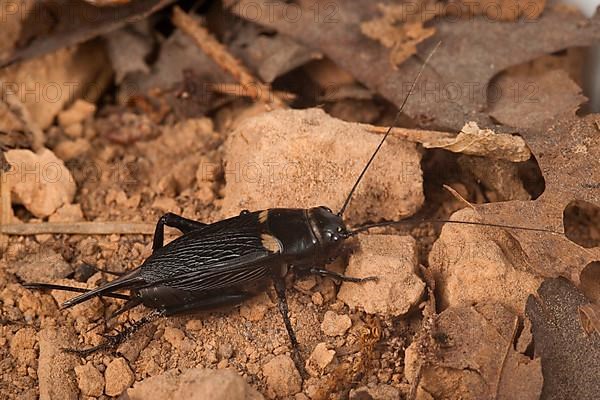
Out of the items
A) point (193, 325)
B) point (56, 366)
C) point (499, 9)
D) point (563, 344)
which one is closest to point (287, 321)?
point (193, 325)

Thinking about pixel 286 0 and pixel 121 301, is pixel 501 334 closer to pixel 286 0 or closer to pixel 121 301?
pixel 121 301

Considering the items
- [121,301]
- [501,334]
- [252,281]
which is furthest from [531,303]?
[121,301]

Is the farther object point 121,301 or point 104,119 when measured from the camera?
point 104,119

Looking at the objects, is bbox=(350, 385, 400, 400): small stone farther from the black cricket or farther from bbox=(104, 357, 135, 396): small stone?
bbox=(104, 357, 135, 396): small stone

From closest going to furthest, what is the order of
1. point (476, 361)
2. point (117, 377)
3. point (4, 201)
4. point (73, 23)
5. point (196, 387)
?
point (196, 387), point (476, 361), point (117, 377), point (4, 201), point (73, 23)

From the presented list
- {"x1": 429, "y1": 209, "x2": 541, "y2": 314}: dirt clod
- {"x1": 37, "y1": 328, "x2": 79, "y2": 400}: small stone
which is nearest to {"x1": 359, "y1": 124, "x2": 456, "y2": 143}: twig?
{"x1": 429, "y1": 209, "x2": 541, "y2": 314}: dirt clod

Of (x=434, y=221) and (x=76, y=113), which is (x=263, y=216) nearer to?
(x=434, y=221)
